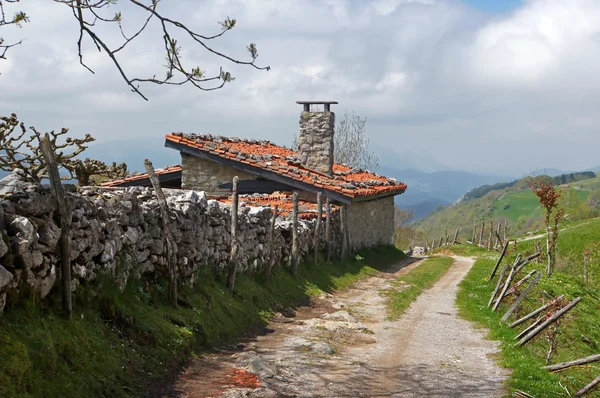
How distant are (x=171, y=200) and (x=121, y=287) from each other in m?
3.13

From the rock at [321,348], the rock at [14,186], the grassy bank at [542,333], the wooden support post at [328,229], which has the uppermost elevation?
the rock at [14,186]

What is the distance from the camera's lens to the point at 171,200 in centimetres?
1273

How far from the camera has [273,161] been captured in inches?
1023

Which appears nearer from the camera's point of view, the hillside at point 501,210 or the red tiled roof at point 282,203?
the red tiled roof at point 282,203

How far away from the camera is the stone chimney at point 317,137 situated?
92.5 ft

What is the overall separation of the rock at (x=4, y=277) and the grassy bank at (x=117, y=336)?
0.45 metres

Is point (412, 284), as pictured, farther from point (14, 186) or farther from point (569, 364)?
point (14, 186)

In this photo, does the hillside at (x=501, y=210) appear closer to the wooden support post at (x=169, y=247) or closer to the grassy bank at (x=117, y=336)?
the grassy bank at (x=117, y=336)

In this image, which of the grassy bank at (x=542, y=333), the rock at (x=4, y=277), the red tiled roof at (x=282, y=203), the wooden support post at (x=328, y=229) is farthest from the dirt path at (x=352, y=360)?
the red tiled roof at (x=282, y=203)

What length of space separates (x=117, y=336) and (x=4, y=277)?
241 cm

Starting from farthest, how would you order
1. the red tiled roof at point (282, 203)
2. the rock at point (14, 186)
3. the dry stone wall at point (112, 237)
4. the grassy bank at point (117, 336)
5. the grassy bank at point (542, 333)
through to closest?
the red tiled roof at point (282, 203) < the grassy bank at point (542, 333) < the rock at point (14, 186) < the dry stone wall at point (112, 237) < the grassy bank at point (117, 336)

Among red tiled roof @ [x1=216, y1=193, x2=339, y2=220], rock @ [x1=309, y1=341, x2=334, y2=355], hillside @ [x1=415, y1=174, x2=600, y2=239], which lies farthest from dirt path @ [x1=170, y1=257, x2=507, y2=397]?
hillside @ [x1=415, y1=174, x2=600, y2=239]

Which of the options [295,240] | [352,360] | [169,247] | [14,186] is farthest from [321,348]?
[295,240]

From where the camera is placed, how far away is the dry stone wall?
24.5ft
